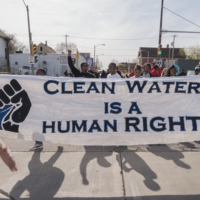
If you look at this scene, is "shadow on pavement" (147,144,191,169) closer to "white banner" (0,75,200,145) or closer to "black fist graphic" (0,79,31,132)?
"white banner" (0,75,200,145)

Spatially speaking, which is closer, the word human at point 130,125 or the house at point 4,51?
the word human at point 130,125

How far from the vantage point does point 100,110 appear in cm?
362

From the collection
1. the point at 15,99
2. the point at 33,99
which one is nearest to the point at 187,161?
the point at 33,99

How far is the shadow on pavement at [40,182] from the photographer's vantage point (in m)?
2.74

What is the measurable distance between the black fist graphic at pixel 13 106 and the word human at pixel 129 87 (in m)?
0.46

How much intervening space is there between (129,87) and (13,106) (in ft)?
7.00

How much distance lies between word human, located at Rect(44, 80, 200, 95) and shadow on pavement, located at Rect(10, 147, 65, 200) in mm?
1331

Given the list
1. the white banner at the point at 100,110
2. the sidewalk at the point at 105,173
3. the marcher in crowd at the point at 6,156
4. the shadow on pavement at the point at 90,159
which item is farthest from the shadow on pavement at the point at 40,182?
the marcher in crowd at the point at 6,156

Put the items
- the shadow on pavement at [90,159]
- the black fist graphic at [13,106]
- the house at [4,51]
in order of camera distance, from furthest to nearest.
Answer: the house at [4,51] < the black fist graphic at [13,106] < the shadow on pavement at [90,159]

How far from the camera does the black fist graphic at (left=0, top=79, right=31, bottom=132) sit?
3521mm

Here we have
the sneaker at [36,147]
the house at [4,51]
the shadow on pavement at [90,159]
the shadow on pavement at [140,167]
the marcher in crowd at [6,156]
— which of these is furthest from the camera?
the house at [4,51]

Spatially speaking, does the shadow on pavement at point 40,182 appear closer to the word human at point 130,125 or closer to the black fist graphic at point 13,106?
the word human at point 130,125

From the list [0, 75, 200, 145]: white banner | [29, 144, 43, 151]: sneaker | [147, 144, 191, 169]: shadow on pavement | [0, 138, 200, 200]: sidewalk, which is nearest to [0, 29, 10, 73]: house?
[29, 144, 43, 151]: sneaker

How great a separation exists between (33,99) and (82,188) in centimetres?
180
